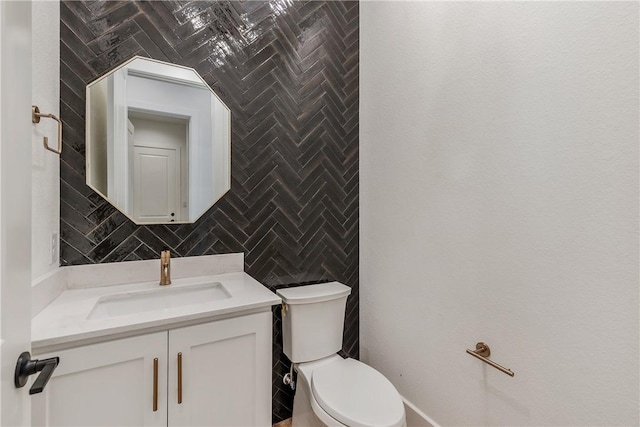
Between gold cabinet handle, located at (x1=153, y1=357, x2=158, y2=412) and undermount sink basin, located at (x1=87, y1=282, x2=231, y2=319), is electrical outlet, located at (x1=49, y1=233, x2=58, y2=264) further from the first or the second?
gold cabinet handle, located at (x1=153, y1=357, x2=158, y2=412)

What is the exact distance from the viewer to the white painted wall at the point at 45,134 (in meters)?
1.04

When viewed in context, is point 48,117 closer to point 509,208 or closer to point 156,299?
point 156,299

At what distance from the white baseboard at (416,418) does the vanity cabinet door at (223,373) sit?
80 cm

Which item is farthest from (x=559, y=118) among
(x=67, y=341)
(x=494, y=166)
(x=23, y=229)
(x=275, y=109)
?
(x=67, y=341)

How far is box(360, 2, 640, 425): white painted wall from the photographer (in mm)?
916

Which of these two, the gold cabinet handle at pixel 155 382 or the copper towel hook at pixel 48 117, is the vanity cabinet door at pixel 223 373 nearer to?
the gold cabinet handle at pixel 155 382

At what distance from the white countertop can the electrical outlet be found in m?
0.15

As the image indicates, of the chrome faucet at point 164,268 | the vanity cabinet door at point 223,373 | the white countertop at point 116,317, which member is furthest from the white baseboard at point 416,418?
the chrome faucet at point 164,268

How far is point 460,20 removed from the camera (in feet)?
4.47

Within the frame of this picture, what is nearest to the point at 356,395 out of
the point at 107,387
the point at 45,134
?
the point at 107,387

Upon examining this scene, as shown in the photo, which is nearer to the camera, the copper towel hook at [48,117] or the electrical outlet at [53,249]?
the copper towel hook at [48,117]

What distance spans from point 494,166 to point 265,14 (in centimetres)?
145

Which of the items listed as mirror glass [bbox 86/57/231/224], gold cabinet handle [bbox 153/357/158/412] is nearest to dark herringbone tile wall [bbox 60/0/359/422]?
mirror glass [bbox 86/57/231/224]

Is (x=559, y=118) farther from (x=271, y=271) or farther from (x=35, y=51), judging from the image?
(x=35, y=51)
